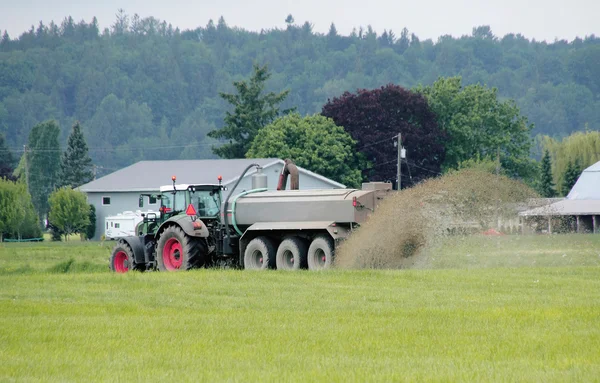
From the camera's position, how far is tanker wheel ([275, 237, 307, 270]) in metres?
27.7

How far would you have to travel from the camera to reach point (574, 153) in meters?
92.7

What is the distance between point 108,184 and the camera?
76.6 metres

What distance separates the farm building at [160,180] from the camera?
72750mm

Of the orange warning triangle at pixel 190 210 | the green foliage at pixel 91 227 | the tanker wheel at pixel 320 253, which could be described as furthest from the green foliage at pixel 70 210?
the tanker wheel at pixel 320 253

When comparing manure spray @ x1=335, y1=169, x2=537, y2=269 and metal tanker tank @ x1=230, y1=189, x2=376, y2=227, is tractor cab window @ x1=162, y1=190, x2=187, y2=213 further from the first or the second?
manure spray @ x1=335, y1=169, x2=537, y2=269

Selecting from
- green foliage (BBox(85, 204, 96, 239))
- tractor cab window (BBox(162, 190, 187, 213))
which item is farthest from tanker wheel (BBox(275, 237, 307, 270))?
green foliage (BBox(85, 204, 96, 239))

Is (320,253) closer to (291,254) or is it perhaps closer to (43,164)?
(291,254)

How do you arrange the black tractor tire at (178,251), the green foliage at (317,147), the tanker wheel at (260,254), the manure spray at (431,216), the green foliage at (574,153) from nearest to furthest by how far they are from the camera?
the manure spray at (431,216) < the black tractor tire at (178,251) < the tanker wheel at (260,254) < the green foliage at (317,147) < the green foliage at (574,153)

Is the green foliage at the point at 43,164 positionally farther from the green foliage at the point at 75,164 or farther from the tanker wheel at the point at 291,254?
the tanker wheel at the point at 291,254

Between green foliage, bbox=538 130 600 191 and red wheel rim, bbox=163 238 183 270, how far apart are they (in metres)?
67.4

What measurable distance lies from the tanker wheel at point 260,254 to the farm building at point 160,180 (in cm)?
4170

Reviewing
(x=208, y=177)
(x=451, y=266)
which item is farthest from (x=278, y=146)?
(x=451, y=266)

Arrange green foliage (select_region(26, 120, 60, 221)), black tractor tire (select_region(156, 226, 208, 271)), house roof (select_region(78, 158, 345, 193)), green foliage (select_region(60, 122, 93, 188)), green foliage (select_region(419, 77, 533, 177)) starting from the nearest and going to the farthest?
black tractor tire (select_region(156, 226, 208, 271)) < house roof (select_region(78, 158, 345, 193)) < green foliage (select_region(419, 77, 533, 177)) < green foliage (select_region(60, 122, 93, 188)) < green foliage (select_region(26, 120, 60, 221))

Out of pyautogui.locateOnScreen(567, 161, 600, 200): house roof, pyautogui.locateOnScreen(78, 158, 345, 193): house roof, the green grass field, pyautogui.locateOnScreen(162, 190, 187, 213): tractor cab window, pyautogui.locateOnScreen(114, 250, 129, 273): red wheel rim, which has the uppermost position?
pyautogui.locateOnScreen(78, 158, 345, 193): house roof
